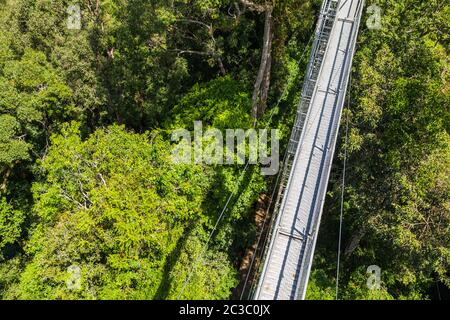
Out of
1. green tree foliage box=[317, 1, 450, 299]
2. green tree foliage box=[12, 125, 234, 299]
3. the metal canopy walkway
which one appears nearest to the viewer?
the metal canopy walkway

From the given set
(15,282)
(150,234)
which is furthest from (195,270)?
(15,282)

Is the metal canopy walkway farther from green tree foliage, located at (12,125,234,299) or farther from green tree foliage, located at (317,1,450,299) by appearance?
green tree foliage, located at (12,125,234,299)

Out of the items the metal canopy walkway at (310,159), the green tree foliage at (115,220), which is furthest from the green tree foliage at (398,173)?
the green tree foliage at (115,220)

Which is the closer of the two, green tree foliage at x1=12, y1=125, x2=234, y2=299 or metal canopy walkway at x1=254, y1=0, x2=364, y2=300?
metal canopy walkway at x1=254, y1=0, x2=364, y2=300

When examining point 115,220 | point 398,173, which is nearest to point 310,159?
point 398,173

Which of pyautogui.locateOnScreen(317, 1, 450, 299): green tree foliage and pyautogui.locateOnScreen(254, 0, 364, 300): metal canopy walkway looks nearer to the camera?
pyautogui.locateOnScreen(254, 0, 364, 300): metal canopy walkway

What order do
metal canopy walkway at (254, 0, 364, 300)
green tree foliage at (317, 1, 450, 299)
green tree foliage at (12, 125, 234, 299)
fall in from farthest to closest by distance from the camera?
green tree foliage at (317, 1, 450, 299) < green tree foliage at (12, 125, 234, 299) < metal canopy walkway at (254, 0, 364, 300)

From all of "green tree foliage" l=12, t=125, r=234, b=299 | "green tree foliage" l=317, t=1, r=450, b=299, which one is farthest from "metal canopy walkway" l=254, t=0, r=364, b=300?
"green tree foliage" l=12, t=125, r=234, b=299

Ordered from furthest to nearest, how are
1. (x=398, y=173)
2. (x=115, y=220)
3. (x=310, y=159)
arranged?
(x=398, y=173), (x=310, y=159), (x=115, y=220)

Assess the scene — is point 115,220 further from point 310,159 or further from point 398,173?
point 398,173
